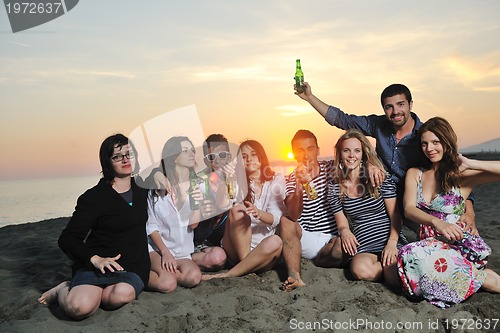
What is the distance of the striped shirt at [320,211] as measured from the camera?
518 cm

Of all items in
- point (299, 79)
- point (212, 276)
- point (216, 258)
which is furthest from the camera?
point (299, 79)

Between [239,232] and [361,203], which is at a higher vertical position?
[361,203]

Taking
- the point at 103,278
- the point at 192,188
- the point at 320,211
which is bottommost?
the point at 103,278

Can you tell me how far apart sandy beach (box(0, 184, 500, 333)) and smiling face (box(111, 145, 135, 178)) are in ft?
3.75

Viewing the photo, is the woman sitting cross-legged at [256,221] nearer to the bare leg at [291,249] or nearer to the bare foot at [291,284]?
the bare leg at [291,249]

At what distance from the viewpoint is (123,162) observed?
424 centimetres

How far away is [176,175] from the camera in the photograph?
491cm

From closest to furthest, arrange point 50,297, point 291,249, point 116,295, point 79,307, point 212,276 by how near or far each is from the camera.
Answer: point 79,307 → point 116,295 → point 50,297 → point 291,249 → point 212,276

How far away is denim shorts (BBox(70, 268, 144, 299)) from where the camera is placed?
13.5 ft

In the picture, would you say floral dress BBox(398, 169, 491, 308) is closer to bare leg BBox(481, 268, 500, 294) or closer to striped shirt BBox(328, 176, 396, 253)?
bare leg BBox(481, 268, 500, 294)

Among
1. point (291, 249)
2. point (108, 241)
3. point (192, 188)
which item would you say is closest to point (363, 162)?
point (291, 249)

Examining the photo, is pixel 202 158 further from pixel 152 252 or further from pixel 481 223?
pixel 481 223

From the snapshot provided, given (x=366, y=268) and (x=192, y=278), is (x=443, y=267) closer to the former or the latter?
(x=366, y=268)

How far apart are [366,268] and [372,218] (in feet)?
1.72
